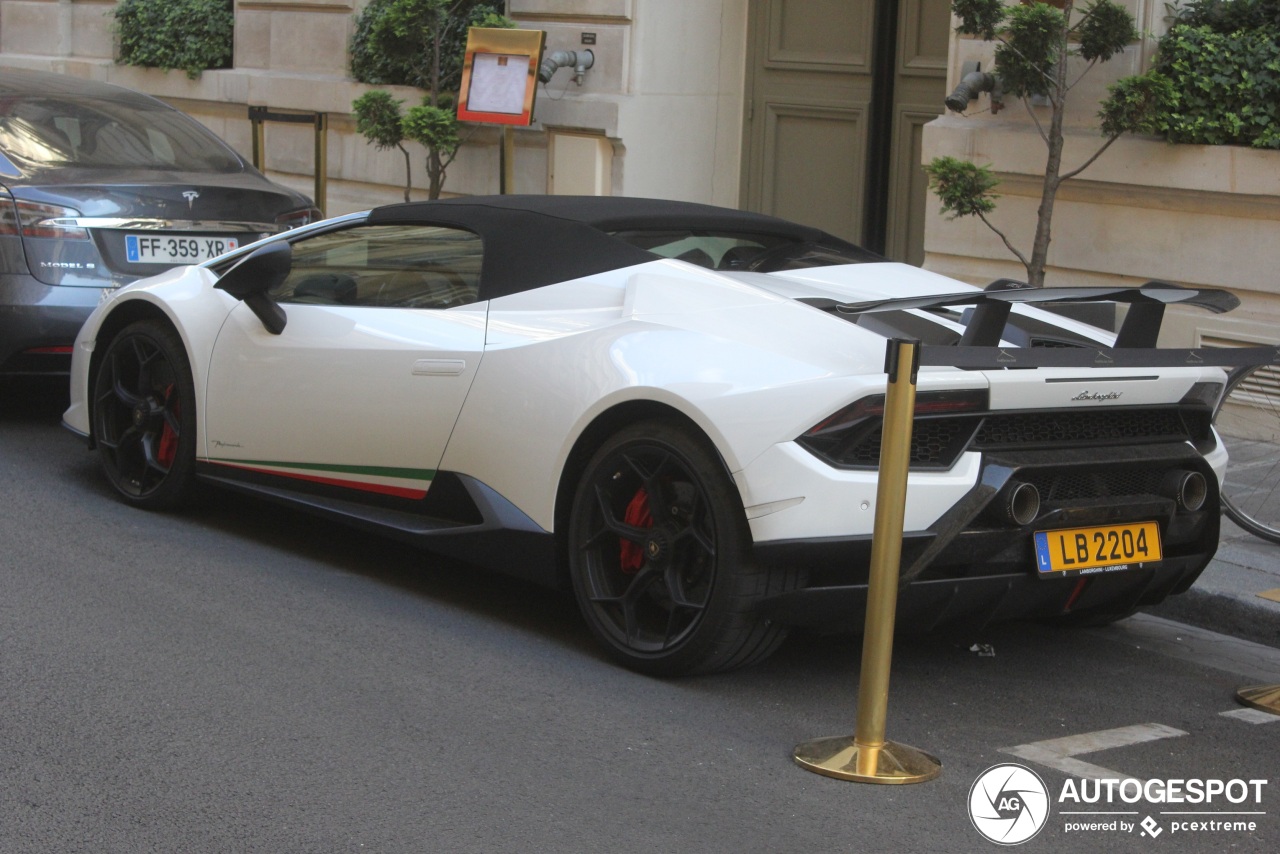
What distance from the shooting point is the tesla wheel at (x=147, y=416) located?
6.28 metres

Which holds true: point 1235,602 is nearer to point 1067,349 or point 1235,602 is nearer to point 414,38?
point 1067,349

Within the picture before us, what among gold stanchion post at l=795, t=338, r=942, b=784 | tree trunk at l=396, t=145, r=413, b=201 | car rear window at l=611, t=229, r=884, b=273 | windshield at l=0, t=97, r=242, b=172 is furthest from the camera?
tree trunk at l=396, t=145, r=413, b=201

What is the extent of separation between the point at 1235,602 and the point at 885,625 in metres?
2.29

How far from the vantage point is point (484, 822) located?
12.0ft

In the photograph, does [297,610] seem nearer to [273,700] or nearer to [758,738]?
[273,700]

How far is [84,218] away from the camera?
7707mm

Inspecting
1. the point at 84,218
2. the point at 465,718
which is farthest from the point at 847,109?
the point at 465,718

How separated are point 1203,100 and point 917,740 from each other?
5619 mm

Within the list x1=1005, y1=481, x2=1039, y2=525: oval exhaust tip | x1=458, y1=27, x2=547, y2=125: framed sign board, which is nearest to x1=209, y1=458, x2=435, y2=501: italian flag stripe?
x1=1005, y1=481, x2=1039, y2=525: oval exhaust tip

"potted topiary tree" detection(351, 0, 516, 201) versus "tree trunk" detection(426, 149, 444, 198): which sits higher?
"potted topiary tree" detection(351, 0, 516, 201)

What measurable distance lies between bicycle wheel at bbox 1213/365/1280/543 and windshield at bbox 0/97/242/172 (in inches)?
204

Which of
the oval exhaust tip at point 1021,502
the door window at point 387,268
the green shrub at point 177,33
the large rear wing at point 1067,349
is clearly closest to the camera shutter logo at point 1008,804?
the oval exhaust tip at point 1021,502

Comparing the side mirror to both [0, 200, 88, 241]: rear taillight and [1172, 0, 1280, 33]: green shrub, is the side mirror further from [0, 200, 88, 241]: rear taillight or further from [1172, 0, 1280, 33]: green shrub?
[1172, 0, 1280, 33]: green shrub

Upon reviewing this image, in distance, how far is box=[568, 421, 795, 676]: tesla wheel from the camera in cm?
443
